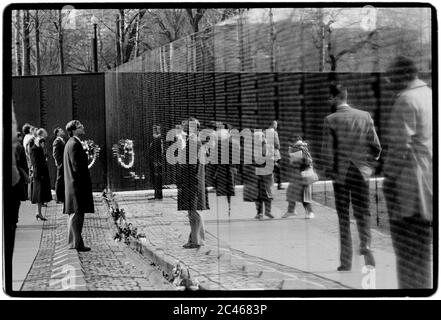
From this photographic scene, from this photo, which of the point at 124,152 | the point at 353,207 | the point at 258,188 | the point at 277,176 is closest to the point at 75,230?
the point at 124,152

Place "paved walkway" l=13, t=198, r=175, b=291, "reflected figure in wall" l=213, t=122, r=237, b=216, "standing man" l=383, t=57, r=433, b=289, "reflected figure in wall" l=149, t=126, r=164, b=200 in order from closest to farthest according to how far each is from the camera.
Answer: "standing man" l=383, t=57, r=433, b=289
"paved walkway" l=13, t=198, r=175, b=291
"reflected figure in wall" l=213, t=122, r=237, b=216
"reflected figure in wall" l=149, t=126, r=164, b=200

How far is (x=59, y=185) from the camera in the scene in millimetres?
5109

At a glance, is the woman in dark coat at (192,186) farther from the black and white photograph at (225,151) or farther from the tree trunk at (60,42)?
the tree trunk at (60,42)

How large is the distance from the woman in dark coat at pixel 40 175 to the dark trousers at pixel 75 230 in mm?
128

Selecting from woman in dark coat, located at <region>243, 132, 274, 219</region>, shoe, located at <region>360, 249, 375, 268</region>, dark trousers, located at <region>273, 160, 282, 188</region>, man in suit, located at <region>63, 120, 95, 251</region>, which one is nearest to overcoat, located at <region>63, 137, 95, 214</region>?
man in suit, located at <region>63, 120, 95, 251</region>

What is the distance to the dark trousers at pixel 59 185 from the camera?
507 centimetres

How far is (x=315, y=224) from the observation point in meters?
4.86

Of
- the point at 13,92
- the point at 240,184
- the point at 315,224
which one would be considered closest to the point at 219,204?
the point at 240,184

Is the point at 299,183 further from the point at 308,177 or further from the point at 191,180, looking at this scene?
the point at 191,180

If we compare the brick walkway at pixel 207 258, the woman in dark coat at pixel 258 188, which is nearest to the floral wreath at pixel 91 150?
the brick walkway at pixel 207 258

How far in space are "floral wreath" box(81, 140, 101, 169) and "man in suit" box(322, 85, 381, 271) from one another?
3.61ft

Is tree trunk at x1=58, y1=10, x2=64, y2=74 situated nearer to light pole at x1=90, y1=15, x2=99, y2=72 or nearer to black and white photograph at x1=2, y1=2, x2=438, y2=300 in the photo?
black and white photograph at x1=2, y1=2, x2=438, y2=300

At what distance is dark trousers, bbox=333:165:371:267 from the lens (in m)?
4.82

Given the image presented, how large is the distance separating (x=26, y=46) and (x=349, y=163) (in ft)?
5.37
